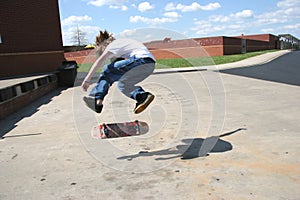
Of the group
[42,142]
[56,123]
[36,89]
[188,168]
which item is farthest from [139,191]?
[36,89]

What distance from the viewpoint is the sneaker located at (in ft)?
13.1

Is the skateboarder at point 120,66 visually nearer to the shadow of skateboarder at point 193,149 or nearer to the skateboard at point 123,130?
the skateboard at point 123,130

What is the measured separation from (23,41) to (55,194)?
1230cm

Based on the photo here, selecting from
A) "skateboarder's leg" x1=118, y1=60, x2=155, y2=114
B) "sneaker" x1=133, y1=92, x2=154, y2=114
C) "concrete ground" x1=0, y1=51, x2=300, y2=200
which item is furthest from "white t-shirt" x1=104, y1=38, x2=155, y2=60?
"concrete ground" x1=0, y1=51, x2=300, y2=200

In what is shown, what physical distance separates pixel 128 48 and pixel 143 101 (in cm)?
78

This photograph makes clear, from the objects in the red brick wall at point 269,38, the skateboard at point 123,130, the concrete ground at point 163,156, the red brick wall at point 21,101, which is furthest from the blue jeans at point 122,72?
the red brick wall at point 269,38

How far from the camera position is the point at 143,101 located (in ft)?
13.3

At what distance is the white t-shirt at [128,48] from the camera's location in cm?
380

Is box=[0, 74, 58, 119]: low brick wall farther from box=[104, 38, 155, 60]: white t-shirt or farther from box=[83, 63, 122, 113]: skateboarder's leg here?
box=[104, 38, 155, 60]: white t-shirt

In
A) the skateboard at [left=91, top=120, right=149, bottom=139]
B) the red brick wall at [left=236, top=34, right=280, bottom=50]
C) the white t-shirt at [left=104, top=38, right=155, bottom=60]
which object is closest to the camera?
the white t-shirt at [left=104, top=38, right=155, bottom=60]

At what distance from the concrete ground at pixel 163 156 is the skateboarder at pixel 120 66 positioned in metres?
0.70

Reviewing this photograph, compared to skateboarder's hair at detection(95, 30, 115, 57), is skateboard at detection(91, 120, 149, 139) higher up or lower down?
lower down

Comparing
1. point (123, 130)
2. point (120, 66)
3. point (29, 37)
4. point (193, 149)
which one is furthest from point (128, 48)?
point (29, 37)

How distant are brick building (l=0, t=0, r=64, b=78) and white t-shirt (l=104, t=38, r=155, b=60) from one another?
9.94 m
